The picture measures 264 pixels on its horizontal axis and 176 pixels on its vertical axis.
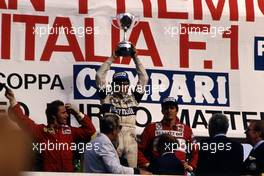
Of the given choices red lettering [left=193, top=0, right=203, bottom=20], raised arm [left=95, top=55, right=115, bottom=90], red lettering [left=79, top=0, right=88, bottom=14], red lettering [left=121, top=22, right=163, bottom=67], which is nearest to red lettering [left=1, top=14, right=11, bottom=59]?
red lettering [left=79, top=0, right=88, bottom=14]

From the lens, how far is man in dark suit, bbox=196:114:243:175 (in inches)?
216

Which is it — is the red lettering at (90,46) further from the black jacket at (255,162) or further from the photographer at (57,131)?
the black jacket at (255,162)

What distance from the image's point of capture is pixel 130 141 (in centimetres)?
548

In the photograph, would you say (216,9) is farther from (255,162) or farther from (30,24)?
(30,24)

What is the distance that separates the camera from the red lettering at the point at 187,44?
573cm

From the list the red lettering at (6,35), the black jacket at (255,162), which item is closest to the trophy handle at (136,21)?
the red lettering at (6,35)

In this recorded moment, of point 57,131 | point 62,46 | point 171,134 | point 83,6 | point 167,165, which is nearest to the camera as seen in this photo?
point 167,165

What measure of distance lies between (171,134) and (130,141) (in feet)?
1.03

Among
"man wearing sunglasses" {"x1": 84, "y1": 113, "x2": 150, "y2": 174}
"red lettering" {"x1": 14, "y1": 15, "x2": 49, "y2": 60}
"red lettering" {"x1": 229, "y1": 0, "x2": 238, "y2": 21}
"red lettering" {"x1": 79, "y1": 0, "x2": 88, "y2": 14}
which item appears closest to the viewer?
Result: "man wearing sunglasses" {"x1": 84, "y1": 113, "x2": 150, "y2": 174}

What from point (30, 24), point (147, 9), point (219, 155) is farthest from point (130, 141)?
point (30, 24)

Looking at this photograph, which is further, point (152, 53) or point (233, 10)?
point (233, 10)

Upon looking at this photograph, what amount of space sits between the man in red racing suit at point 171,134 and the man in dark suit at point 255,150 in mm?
408

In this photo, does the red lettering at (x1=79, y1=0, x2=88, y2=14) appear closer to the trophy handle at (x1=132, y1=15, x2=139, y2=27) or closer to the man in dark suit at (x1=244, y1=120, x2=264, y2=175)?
the trophy handle at (x1=132, y1=15, x2=139, y2=27)

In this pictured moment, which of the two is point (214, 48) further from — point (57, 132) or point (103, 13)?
point (57, 132)
